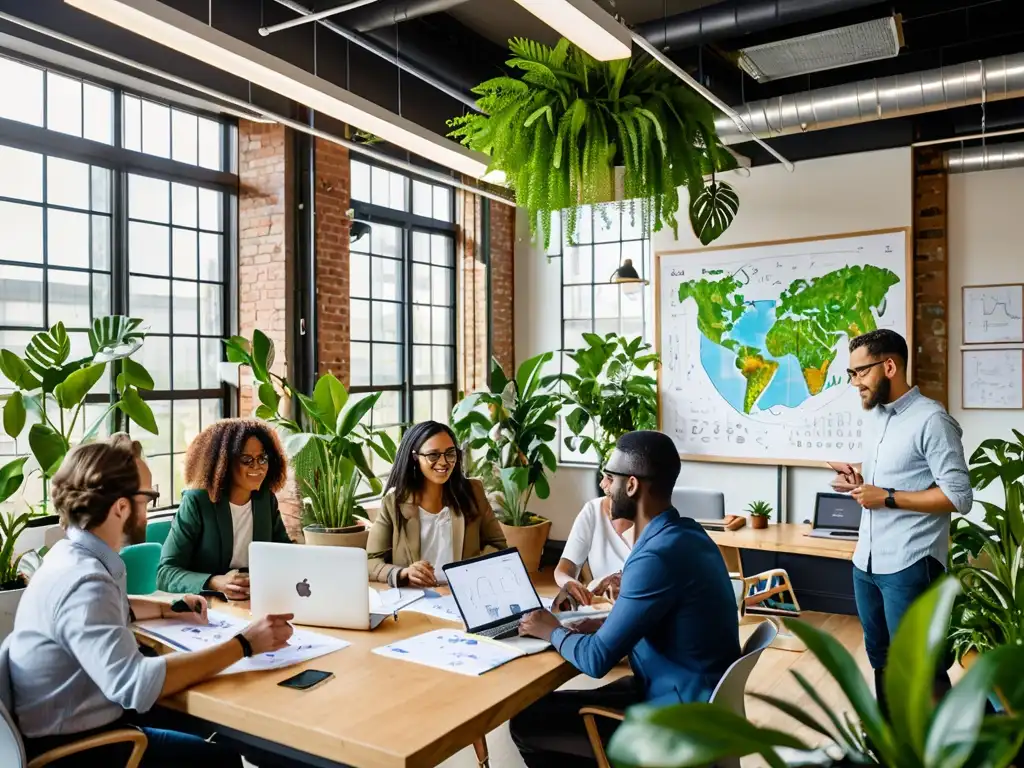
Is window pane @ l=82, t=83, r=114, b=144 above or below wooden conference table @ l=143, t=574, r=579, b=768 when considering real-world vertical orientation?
above

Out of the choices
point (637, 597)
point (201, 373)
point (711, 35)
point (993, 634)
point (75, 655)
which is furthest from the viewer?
point (201, 373)

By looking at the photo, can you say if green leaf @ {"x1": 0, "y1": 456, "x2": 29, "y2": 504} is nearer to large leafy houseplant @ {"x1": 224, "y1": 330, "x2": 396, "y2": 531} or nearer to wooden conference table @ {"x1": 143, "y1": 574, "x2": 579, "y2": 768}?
large leafy houseplant @ {"x1": 224, "y1": 330, "x2": 396, "y2": 531}

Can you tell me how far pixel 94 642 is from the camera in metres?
2.00

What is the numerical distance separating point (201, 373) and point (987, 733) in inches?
214

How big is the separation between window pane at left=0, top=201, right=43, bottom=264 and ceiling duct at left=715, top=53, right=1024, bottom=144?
4047 mm

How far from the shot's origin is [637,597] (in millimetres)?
2199

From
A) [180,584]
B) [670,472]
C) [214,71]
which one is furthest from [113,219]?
[670,472]

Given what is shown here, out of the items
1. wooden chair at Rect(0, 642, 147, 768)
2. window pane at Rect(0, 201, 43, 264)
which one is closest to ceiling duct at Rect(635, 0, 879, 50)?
window pane at Rect(0, 201, 43, 264)

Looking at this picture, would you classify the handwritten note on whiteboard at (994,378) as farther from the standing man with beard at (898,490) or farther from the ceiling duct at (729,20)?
the standing man with beard at (898,490)

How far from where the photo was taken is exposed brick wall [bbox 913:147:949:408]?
602 centimetres

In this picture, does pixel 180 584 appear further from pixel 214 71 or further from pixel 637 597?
pixel 214 71

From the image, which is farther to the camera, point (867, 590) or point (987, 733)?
point (867, 590)

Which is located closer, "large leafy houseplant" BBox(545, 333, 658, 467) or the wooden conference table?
the wooden conference table

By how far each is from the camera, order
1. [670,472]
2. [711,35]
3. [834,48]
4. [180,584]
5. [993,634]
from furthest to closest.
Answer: [711,35] < [834,48] < [993,634] < [180,584] < [670,472]
